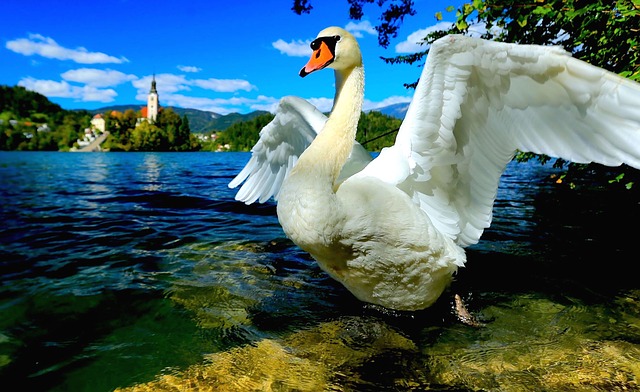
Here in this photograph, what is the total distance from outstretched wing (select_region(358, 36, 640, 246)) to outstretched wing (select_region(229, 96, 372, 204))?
5.87 feet

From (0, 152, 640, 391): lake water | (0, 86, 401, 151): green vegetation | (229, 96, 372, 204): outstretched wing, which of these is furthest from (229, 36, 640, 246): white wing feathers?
(0, 86, 401, 151): green vegetation

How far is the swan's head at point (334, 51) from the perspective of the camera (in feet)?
11.7

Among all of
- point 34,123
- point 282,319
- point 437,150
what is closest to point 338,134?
point 437,150

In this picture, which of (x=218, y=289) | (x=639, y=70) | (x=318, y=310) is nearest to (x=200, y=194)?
(x=218, y=289)

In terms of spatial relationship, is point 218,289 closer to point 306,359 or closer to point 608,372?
point 306,359

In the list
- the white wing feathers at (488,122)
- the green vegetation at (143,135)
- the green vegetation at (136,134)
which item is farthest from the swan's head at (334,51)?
the green vegetation at (143,135)

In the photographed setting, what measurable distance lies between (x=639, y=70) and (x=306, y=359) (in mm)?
4062

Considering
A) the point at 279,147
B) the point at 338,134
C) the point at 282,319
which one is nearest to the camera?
the point at 338,134

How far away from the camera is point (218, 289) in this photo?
15.3 ft

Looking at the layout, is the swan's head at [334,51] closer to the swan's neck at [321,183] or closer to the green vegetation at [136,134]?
the swan's neck at [321,183]

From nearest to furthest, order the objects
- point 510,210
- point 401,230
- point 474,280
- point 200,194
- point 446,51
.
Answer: point 446,51 < point 401,230 < point 474,280 < point 510,210 < point 200,194

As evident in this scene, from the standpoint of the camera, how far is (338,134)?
3500mm

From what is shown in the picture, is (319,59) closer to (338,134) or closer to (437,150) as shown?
(338,134)

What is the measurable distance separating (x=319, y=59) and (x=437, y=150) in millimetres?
1306
